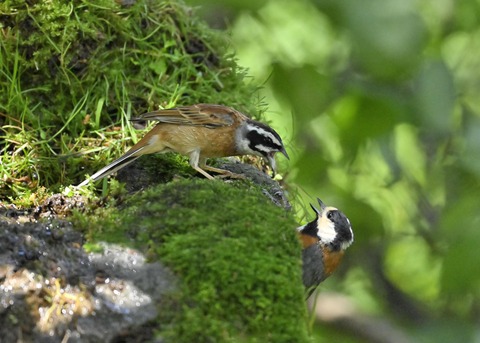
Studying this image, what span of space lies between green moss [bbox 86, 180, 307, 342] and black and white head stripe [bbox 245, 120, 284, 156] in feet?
4.01

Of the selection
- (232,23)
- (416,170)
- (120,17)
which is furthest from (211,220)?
(416,170)

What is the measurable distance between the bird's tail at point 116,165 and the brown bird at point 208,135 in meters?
0.20

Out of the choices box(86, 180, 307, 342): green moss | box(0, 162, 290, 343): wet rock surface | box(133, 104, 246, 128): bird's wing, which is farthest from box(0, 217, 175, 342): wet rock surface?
box(133, 104, 246, 128): bird's wing

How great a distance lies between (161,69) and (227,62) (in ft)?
2.07

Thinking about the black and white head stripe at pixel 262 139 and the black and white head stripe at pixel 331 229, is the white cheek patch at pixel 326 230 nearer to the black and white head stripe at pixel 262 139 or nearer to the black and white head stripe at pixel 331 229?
the black and white head stripe at pixel 331 229

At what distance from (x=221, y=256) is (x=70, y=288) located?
29.7 inches

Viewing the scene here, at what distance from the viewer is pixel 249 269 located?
14.3 ft

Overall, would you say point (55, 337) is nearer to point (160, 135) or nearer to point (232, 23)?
point (160, 135)

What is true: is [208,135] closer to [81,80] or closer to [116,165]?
[116,165]

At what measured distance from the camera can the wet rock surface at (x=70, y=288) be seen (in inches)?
153

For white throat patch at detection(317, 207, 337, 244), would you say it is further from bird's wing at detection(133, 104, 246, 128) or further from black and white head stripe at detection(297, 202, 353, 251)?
bird's wing at detection(133, 104, 246, 128)

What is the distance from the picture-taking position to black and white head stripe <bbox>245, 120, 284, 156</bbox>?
632 cm

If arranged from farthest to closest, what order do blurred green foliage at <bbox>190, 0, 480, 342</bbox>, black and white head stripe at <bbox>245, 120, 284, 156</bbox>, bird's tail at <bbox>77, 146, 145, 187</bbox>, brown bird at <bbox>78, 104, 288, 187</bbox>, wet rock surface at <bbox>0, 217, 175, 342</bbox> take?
black and white head stripe at <bbox>245, 120, 284, 156</bbox> < brown bird at <bbox>78, 104, 288, 187</bbox> < bird's tail at <bbox>77, 146, 145, 187</bbox> < blurred green foliage at <bbox>190, 0, 480, 342</bbox> < wet rock surface at <bbox>0, 217, 175, 342</bbox>

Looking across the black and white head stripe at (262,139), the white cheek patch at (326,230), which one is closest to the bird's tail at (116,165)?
the black and white head stripe at (262,139)
